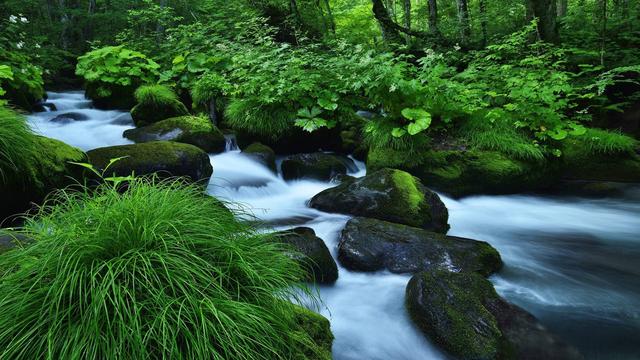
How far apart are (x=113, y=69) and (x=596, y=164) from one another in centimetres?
1135

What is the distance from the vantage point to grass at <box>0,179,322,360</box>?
1.65m

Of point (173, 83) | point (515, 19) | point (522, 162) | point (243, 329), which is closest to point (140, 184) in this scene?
point (243, 329)

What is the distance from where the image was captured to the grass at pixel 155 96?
9164mm

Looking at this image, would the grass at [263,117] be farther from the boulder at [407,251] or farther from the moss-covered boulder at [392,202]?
the boulder at [407,251]

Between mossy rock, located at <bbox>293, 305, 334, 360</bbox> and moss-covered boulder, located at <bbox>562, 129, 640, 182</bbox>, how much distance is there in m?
7.15

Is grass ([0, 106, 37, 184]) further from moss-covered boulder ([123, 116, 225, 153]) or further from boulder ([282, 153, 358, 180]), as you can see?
boulder ([282, 153, 358, 180])

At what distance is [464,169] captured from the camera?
7.20 metres

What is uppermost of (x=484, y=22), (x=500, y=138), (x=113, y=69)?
(x=484, y=22)

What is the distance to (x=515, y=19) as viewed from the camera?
13.4 m

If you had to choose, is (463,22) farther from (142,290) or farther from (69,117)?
(142,290)

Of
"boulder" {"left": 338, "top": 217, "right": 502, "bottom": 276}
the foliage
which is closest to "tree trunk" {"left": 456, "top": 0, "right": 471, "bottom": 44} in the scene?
the foliage

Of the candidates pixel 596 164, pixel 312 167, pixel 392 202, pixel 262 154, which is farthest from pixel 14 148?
pixel 596 164

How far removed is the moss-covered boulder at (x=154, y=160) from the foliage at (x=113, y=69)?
5.91m

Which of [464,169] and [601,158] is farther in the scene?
[601,158]
